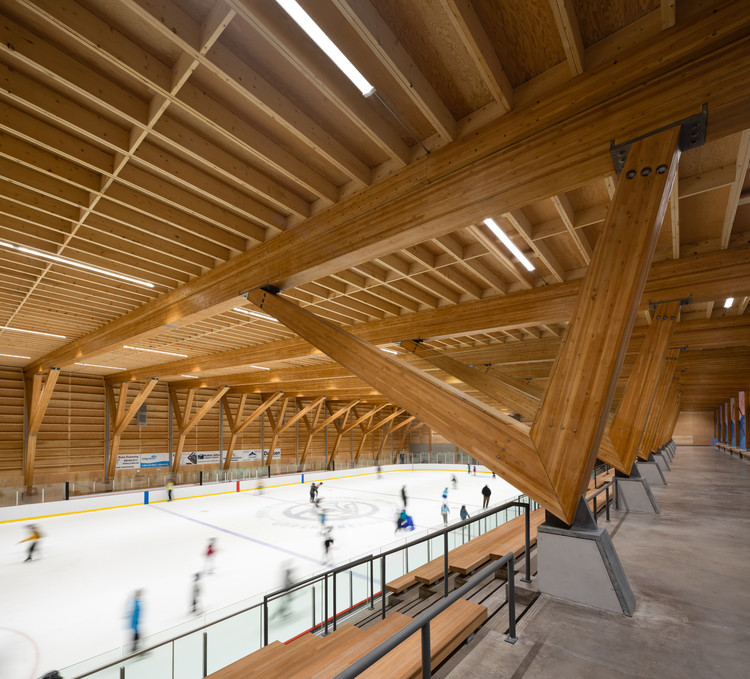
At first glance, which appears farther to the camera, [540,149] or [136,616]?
[136,616]

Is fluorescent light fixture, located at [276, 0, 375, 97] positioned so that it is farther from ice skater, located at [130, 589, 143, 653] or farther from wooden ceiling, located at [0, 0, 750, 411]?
ice skater, located at [130, 589, 143, 653]

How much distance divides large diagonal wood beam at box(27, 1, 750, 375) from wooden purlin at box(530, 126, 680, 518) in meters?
0.33

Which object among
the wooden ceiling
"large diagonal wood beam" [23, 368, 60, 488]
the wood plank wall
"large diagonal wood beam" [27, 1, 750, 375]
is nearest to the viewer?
"large diagonal wood beam" [27, 1, 750, 375]

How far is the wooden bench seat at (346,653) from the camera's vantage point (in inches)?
154

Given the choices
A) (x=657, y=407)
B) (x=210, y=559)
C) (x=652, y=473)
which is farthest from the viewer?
(x=657, y=407)

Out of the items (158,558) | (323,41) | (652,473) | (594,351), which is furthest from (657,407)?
(158,558)

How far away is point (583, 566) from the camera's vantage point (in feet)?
14.1

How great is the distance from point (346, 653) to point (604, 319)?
4.15m

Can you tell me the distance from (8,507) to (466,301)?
19.4 meters

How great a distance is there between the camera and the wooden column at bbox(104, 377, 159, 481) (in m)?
22.2

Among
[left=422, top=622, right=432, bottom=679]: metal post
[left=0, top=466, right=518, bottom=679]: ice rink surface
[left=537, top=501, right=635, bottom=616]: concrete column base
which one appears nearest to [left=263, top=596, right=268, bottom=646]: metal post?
[left=0, top=466, right=518, bottom=679]: ice rink surface

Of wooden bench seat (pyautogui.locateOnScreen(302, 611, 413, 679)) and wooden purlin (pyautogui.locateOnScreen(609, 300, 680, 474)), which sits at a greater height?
wooden purlin (pyautogui.locateOnScreen(609, 300, 680, 474))

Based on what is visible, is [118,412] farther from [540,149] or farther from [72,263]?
[540,149]

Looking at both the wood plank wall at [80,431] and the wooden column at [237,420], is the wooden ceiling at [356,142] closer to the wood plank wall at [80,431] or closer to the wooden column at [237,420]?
the wood plank wall at [80,431]
